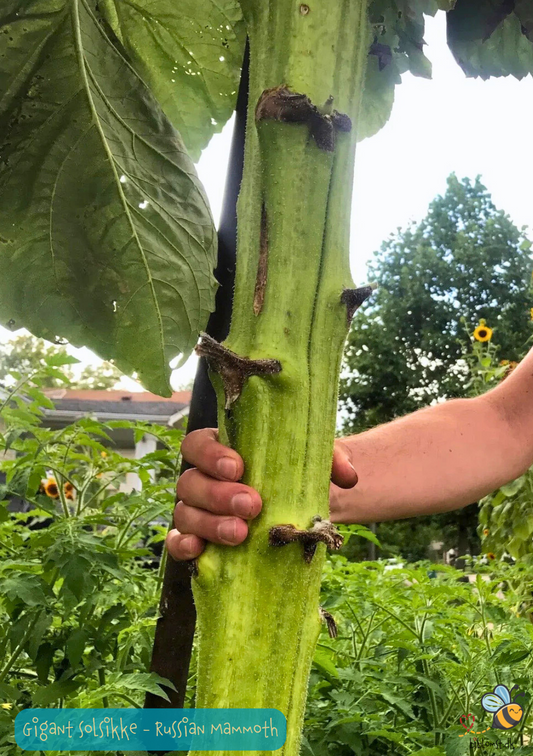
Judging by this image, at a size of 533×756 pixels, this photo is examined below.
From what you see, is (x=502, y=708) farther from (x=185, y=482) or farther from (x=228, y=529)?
(x=228, y=529)

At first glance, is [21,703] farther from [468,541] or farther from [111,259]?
[468,541]

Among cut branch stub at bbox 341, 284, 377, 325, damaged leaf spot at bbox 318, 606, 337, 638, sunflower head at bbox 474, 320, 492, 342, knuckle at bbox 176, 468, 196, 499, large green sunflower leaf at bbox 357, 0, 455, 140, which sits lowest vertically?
damaged leaf spot at bbox 318, 606, 337, 638

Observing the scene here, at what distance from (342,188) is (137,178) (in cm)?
33

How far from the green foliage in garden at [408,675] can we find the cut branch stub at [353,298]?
838 millimetres

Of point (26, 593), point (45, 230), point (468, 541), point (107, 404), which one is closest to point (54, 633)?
point (26, 593)

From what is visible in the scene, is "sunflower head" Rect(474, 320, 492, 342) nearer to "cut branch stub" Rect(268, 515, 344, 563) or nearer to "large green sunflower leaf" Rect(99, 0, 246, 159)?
"large green sunflower leaf" Rect(99, 0, 246, 159)

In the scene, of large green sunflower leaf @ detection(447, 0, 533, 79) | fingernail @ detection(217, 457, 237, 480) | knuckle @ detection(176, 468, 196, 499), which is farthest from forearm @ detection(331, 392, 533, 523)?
fingernail @ detection(217, 457, 237, 480)

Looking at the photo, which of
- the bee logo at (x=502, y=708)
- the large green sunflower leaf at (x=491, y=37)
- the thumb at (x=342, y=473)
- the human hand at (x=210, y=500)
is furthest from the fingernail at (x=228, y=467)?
the bee logo at (x=502, y=708)

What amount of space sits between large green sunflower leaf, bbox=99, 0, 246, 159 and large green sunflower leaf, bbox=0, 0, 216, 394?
157 millimetres

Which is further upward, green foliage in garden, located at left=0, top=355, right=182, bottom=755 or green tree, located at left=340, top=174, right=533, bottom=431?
green tree, located at left=340, top=174, right=533, bottom=431

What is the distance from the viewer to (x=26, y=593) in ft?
3.78

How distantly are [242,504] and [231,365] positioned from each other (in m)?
0.11

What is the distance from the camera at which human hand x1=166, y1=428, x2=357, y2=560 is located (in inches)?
21.3

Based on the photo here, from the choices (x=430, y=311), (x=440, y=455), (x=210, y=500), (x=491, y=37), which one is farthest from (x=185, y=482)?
(x=430, y=311)
